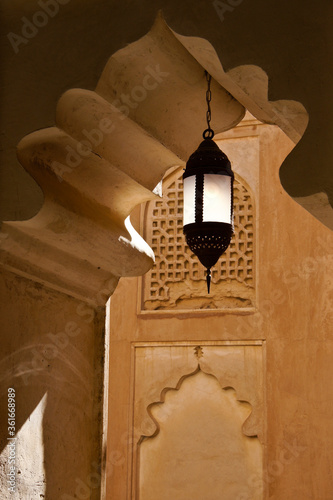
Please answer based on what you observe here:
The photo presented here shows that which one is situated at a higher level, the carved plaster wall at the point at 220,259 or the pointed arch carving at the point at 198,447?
the carved plaster wall at the point at 220,259

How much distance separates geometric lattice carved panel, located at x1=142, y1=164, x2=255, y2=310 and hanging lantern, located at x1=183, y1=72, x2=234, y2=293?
283 centimetres

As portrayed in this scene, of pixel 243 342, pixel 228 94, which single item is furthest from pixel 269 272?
pixel 228 94

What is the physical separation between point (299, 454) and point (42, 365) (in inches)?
128

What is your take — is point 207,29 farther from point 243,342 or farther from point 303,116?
point 243,342
